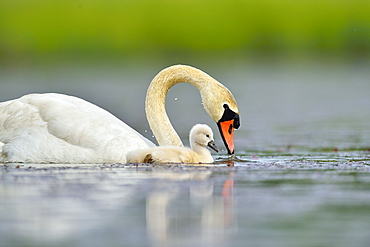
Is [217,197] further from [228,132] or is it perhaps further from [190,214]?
[228,132]

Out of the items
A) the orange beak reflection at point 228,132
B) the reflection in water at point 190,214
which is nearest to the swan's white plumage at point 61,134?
the orange beak reflection at point 228,132

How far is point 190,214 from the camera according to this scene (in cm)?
670

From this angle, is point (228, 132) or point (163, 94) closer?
point (228, 132)

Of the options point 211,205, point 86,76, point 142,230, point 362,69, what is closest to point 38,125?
point 211,205

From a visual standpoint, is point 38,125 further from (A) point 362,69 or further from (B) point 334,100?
(A) point 362,69

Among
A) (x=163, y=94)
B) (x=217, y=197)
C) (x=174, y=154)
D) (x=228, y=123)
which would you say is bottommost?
(x=217, y=197)

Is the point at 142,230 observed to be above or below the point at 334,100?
below

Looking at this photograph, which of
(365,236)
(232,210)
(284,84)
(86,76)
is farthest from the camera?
(86,76)

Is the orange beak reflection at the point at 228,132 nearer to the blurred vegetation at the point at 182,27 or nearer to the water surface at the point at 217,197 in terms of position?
the water surface at the point at 217,197

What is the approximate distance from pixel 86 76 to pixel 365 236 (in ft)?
82.9

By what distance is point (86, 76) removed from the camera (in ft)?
101

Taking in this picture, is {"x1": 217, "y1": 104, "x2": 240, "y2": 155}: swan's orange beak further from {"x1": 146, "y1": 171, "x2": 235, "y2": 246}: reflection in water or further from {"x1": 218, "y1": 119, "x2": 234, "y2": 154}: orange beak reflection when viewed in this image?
{"x1": 146, "y1": 171, "x2": 235, "y2": 246}: reflection in water

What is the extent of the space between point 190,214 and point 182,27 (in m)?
33.7

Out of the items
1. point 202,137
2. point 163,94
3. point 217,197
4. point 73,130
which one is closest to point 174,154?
point 202,137
